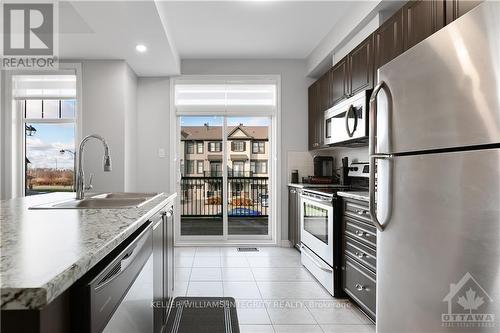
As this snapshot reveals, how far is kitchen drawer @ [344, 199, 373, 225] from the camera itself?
7.61 feet

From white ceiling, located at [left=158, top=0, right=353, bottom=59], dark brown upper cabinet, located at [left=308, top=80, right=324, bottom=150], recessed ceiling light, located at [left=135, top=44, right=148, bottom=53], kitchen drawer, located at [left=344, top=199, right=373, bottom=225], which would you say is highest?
white ceiling, located at [left=158, top=0, right=353, bottom=59]

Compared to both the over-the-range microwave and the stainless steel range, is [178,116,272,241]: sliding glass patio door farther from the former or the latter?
the over-the-range microwave

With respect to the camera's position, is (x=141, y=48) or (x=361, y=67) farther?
(x=141, y=48)

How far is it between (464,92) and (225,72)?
395 centimetres

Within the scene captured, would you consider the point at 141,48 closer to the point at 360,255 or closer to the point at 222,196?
the point at 222,196

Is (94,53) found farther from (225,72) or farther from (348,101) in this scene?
(348,101)

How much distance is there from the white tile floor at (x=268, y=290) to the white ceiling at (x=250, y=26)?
9.07 ft

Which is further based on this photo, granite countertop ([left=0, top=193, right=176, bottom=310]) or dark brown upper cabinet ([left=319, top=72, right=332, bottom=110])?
dark brown upper cabinet ([left=319, top=72, right=332, bottom=110])

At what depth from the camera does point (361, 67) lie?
2.96m

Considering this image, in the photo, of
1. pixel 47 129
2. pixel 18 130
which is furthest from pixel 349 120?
pixel 18 130

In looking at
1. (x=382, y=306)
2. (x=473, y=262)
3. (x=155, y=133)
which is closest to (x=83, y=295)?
(x=473, y=262)

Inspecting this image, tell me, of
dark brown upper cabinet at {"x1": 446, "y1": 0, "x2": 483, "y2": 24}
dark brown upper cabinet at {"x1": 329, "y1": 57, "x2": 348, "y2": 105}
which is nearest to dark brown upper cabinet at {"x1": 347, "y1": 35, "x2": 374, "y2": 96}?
dark brown upper cabinet at {"x1": 329, "y1": 57, "x2": 348, "y2": 105}

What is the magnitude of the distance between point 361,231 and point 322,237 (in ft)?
2.43
